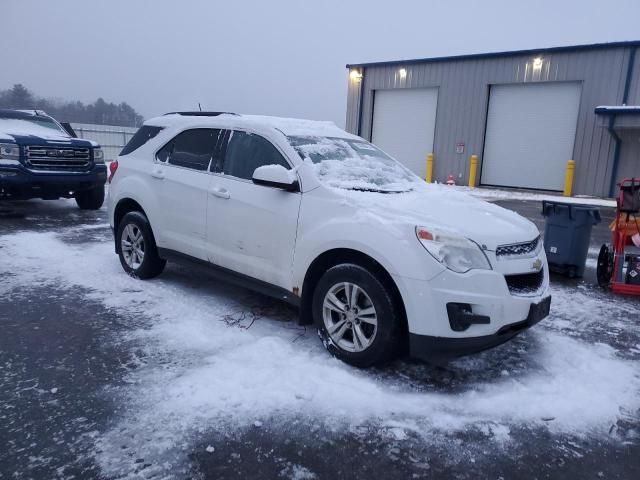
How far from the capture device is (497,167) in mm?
20781

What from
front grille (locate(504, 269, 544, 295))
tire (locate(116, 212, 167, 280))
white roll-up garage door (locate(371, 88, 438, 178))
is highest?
white roll-up garage door (locate(371, 88, 438, 178))

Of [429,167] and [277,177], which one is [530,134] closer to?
[429,167]

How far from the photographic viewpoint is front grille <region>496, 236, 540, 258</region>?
3379mm

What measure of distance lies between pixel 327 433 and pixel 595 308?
380cm

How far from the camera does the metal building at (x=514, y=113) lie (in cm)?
1784

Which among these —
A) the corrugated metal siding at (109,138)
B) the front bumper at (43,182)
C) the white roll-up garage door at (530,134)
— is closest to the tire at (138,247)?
the front bumper at (43,182)

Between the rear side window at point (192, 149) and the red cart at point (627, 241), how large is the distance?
14.7 ft

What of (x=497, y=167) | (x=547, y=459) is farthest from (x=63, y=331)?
Result: (x=497, y=167)

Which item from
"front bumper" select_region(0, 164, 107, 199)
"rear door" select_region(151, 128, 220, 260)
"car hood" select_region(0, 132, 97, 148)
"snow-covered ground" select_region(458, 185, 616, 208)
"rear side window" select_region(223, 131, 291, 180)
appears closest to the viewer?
"rear side window" select_region(223, 131, 291, 180)

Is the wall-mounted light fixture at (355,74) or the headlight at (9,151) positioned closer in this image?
the headlight at (9,151)

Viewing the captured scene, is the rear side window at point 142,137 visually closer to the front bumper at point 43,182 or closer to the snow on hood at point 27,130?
the front bumper at point 43,182

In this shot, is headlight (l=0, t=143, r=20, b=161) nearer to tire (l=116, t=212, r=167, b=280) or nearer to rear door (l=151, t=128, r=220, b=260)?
tire (l=116, t=212, r=167, b=280)

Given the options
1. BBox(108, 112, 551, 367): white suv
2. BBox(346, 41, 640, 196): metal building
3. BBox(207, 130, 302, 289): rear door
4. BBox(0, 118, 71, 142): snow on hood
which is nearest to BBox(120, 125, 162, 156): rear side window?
BBox(108, 112, 551, 367): white suv

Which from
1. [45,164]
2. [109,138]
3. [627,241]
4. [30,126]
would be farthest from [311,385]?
[109,138]
